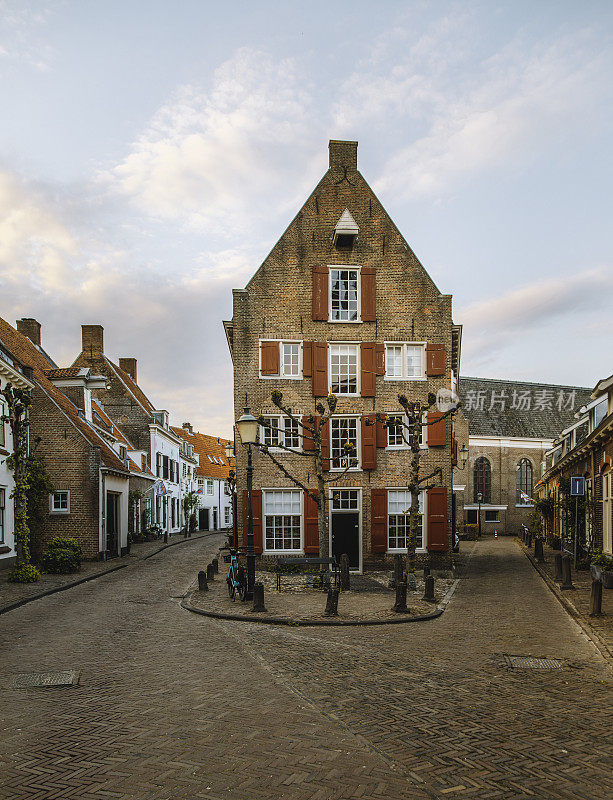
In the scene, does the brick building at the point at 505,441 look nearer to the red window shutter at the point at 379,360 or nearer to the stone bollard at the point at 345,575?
the red window shutter at the point at 379,360

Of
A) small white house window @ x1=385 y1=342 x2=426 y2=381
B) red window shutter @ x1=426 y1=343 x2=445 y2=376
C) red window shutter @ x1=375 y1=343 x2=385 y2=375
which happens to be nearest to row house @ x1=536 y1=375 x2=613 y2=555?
red window shutter @ x1=426 y1=343 x2=445 y2=376

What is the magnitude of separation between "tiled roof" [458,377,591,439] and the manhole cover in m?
57.3

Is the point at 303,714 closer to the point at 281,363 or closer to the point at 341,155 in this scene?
the point at 281,363

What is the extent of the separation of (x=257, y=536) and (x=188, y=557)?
8828 mm

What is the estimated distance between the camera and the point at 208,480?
225ft

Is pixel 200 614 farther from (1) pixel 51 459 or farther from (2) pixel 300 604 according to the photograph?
(1) pixel 51 459

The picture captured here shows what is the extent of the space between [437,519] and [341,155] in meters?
13.9

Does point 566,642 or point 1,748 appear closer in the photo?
point 1,748

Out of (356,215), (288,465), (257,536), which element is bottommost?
(257,536)

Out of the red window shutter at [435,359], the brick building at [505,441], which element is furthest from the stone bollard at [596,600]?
the brick building at [505,441]

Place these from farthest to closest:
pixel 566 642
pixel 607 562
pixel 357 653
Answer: pixel 607 562 < pixel 566 642 < pixel 357 653

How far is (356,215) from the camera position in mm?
25828

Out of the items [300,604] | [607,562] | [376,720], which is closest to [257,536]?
[300,604]

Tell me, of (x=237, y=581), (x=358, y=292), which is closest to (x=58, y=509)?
(x=237, y=581)
